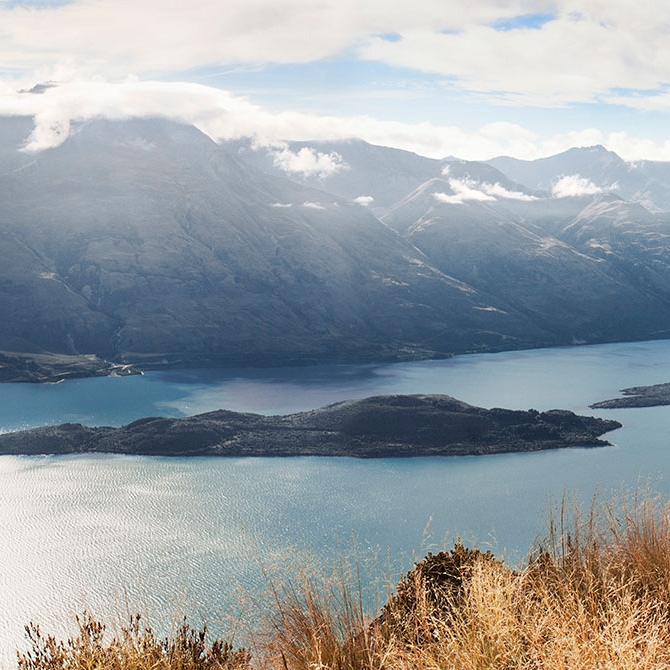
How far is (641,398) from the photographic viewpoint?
89.3 metres

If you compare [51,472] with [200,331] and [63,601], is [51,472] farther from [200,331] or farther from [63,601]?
[200,331]

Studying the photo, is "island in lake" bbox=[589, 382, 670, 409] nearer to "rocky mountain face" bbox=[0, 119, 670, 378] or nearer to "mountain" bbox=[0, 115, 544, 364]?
"rocky mountain face" bbox=[0, 119, 670, 378]

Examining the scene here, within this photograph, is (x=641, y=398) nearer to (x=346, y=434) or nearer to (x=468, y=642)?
(x=346, y=434)

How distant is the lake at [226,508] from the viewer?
3301cm

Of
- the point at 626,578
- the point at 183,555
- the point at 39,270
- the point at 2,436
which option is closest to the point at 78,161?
the point at 39,270

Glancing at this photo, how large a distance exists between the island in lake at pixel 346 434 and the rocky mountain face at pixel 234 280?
53117 mm

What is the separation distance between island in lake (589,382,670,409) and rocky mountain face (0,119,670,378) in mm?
44325

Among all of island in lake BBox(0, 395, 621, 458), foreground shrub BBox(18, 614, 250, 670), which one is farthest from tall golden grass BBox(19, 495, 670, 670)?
island in lake BBox(0, 395, 621, 458)

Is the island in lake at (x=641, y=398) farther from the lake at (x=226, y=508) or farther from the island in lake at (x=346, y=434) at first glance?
the island in lake at (x=346, y=434)

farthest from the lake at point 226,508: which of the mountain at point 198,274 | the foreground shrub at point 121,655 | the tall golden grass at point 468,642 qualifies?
the mountain at point 198,274

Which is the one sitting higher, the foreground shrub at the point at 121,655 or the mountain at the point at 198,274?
the mountain at the point at 198,274

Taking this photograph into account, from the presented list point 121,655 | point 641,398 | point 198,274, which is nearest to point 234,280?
point 198,274

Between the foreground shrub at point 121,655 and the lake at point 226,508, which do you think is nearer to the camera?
the foreground shrub at point 121,655

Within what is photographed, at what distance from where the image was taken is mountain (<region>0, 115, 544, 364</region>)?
13200cm
